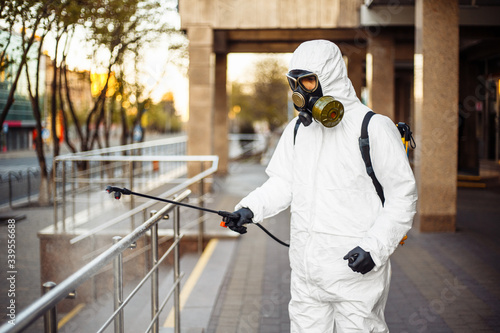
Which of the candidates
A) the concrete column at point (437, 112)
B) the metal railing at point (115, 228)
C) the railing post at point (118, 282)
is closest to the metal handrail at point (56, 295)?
the metal railing at point (115, 228)

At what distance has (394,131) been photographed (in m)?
2.82

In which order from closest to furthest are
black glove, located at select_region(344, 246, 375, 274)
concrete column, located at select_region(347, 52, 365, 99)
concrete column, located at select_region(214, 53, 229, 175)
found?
1. black glove, located at select_region(344, 246, 375, 274)
2. concrete column, located at select_region(347, 52, 365, 99)
3. concrete column, located at select_region(214, 53, 229, 175)

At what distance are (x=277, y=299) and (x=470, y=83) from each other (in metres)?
15.1

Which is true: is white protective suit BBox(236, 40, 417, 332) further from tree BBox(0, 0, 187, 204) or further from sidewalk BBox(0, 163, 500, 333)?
tree BBox(0, 0, 187, 204)

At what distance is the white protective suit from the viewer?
2.74m

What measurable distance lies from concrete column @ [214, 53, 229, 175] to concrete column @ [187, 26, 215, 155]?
4.40 metres

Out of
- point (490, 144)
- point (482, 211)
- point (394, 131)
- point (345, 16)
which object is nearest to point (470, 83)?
point (490, 144)

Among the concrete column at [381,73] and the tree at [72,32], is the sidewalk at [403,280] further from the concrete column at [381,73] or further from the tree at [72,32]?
the concrete column at [381,73]

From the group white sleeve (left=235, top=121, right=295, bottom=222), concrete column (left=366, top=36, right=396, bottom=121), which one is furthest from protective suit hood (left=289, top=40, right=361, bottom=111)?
concrete column (left=366, top=36, right=396, bottom=121)

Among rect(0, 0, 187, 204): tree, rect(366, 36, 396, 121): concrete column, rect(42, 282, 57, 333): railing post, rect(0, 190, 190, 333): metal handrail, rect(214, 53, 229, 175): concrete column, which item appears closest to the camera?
rect(0, 190, 190, 333): metal handrail

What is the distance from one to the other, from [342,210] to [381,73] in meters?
12.8

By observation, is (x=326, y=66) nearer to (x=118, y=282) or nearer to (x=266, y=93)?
(x=118, y=282)

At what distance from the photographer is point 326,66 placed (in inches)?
111

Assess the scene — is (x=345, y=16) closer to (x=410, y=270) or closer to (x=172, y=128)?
(x=410, y=270)
